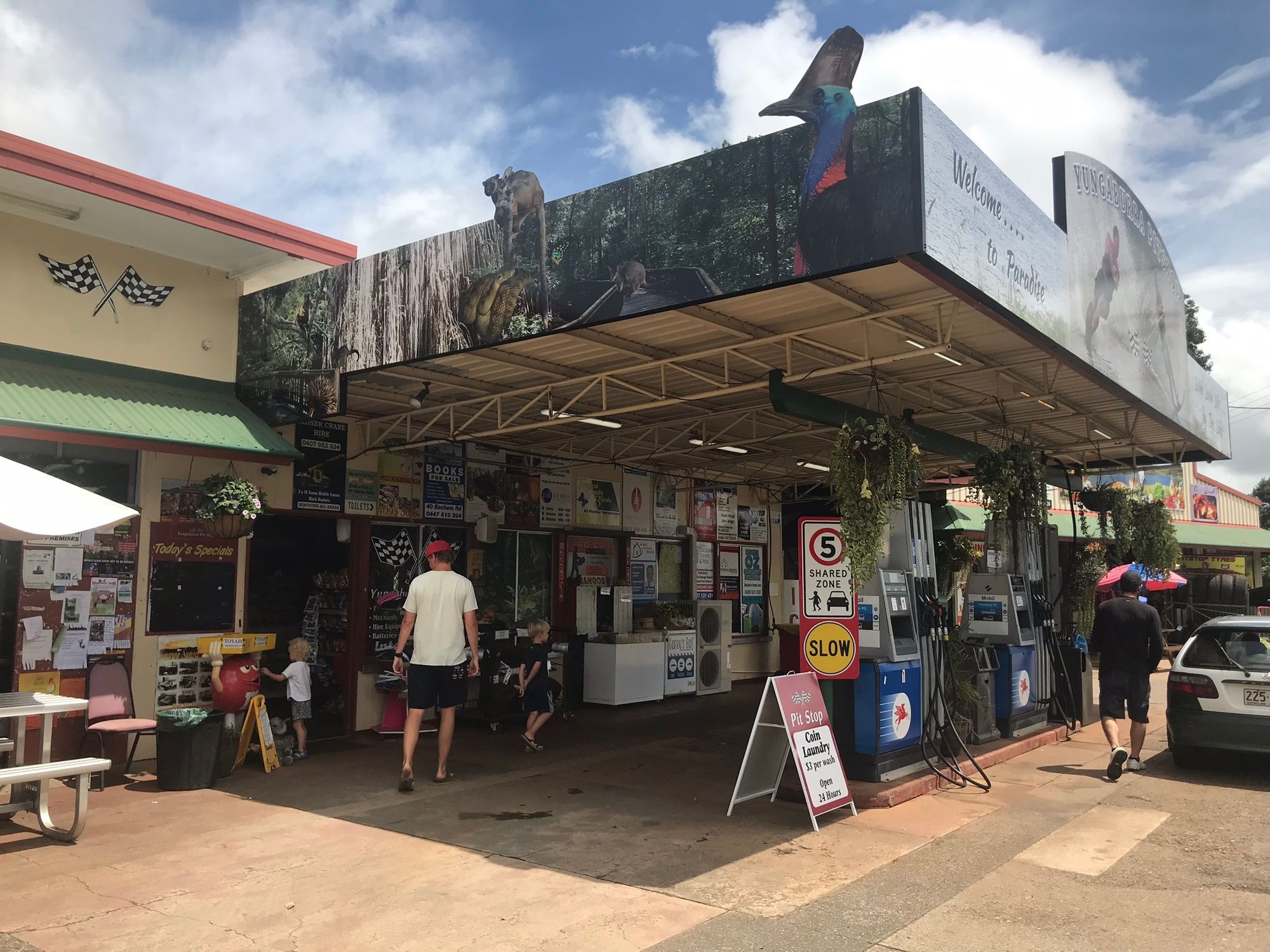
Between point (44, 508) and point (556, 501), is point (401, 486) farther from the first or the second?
point (44, 508)

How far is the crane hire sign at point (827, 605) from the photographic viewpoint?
23.9 feet

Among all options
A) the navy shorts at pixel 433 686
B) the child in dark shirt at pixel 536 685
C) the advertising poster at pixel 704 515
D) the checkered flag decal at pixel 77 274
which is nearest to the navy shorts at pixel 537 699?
the child in dark shirt at pixel 536 685

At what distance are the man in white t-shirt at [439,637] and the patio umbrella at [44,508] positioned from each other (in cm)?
226

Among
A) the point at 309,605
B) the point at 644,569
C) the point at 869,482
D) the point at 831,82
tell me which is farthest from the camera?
the point at 644,569

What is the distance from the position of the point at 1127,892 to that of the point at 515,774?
4.84m

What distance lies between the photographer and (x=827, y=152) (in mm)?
5480

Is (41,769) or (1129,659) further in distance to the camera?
(1129,659)

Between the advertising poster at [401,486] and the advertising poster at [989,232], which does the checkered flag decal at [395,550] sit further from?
the advertising poster at [989,232]

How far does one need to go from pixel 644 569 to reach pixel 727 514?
7.75 feet

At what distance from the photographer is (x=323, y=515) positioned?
1006 cm

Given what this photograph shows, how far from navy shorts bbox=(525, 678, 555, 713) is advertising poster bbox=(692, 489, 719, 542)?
6.06 meters

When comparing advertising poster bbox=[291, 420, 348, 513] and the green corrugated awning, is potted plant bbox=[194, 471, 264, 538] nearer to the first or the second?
advertising poster bbox=[291, 420, 348, 513]

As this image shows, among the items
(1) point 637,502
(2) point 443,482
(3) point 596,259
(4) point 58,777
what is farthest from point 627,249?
(1) point 637,502

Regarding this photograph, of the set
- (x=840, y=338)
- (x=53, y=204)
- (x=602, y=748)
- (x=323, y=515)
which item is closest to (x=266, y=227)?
(x=53, y=204)
